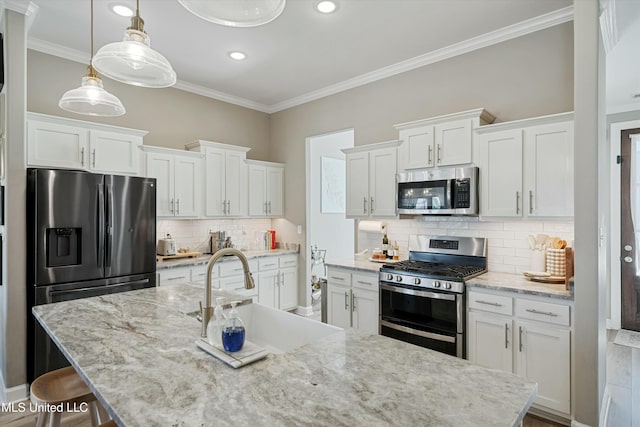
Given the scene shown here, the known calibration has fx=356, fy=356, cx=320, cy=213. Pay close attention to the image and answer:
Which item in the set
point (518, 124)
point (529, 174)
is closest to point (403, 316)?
point (529, 174)

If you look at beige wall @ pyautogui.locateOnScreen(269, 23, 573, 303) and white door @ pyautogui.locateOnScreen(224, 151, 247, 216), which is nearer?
beige wall @ pyautogui.locateOnScreen(269, 23, 573, 303)

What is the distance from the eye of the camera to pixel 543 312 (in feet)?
8.28

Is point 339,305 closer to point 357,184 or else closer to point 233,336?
point 357,184

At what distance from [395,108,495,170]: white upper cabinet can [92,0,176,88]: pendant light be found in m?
2.35

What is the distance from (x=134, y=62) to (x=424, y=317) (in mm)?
2810

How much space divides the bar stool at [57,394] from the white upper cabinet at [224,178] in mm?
2847

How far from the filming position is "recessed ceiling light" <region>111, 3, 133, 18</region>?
287 centimetres

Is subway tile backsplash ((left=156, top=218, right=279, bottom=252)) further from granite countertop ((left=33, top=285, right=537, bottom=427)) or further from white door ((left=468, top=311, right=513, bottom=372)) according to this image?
white door ((left=468, top=311, right=513, bottom=372))

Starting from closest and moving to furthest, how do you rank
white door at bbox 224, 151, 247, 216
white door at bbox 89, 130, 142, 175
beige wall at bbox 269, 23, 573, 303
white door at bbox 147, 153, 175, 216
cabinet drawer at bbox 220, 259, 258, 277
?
1. beige wall at bbox 269, 23, 573, 303
2. white door at bbox 89, 130, 142, 175
3. white door at bbox 147, 153, 175, 216
4. cabinet drawer at bbox 220, 259, 258, 277
5. white door at bbox 224, 151, 247, 216

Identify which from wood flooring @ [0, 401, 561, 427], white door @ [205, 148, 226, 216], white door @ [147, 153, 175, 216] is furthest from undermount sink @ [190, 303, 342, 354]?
white door @ [205, 148, 226, 216]

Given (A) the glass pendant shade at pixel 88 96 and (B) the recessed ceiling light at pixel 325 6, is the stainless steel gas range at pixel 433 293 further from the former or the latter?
(A) the glass pendant shade at pixel 88 96

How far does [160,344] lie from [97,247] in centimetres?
207

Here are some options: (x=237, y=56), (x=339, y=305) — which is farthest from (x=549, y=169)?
(x=237, y=56)

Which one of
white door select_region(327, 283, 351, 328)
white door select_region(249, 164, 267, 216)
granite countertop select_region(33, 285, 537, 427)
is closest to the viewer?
granite countertop select_region(33, 285, 537, 427)
